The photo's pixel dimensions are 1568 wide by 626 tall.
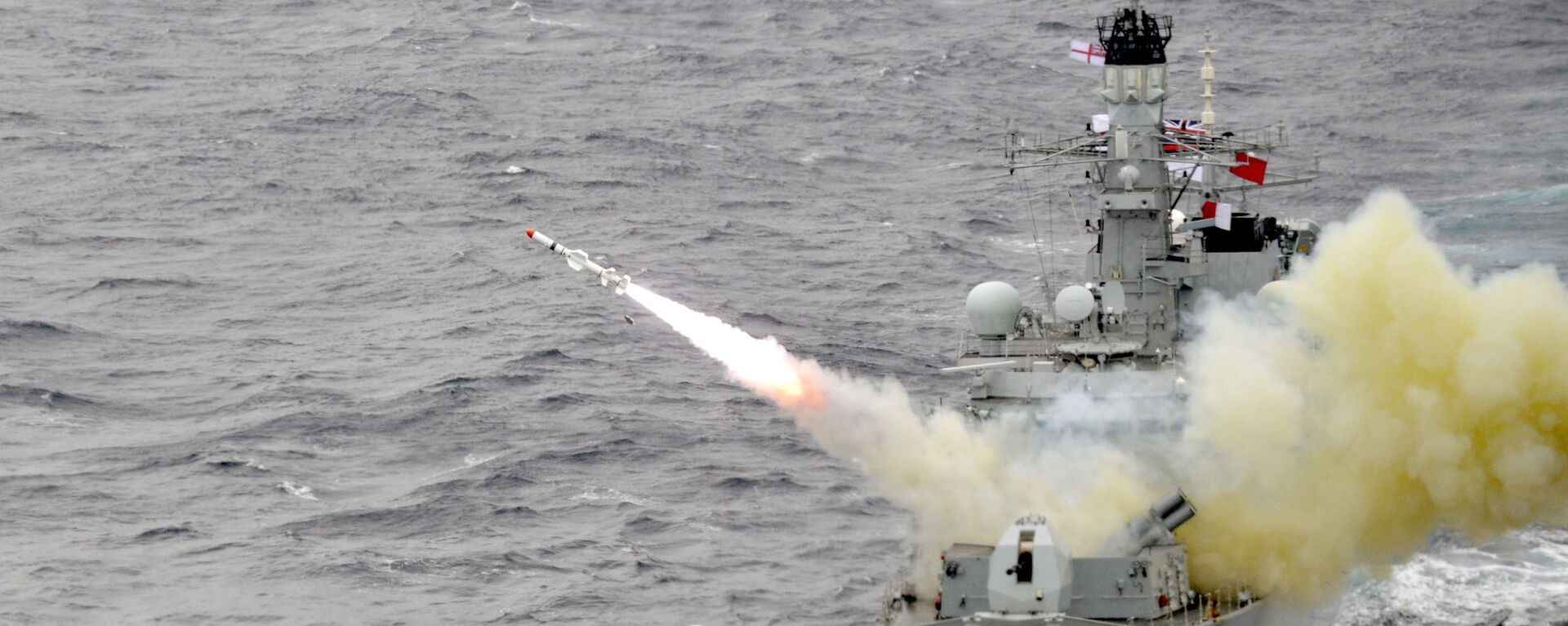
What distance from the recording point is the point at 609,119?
60625 mm

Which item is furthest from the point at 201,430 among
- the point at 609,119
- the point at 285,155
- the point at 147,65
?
the point at 147,65

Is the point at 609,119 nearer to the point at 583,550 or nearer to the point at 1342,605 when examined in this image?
the point at 583,550

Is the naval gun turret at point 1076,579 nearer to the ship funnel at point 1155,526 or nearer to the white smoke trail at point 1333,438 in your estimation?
the ship funnel at point 1155,526

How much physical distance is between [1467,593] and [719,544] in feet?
36.9

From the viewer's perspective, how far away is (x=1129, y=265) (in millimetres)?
33438

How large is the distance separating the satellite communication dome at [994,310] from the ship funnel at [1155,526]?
479cm

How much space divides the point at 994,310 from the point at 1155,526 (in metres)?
5.22

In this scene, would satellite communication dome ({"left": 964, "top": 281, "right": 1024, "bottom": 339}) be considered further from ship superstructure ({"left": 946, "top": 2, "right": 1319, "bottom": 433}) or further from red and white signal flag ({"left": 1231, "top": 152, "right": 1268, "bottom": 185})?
red and white signal flag ({"left": 1231, "top": 152, "right": 1268, "bottom": 185})

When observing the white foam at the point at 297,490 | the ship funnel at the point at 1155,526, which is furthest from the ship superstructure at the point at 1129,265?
the white foam at the point at 297,490

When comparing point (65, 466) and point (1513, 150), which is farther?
point (1513, 150)

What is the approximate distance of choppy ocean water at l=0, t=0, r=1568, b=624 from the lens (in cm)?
3312

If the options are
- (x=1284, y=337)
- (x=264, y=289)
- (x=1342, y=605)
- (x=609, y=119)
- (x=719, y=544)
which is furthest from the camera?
(x=609, y=119)

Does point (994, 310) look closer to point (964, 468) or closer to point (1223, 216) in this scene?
point (964, 468)

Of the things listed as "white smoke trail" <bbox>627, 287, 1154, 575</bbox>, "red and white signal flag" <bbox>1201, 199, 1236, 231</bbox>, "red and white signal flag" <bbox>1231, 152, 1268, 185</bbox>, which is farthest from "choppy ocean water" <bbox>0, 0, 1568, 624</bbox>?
"red and white signal flag" <bbox>1231, 152, 1268, 185</bbox>
